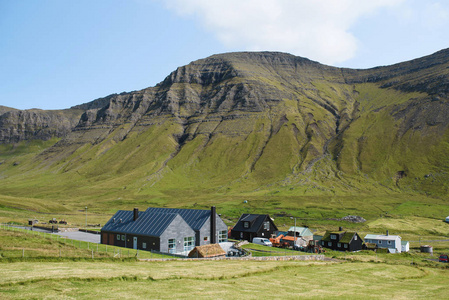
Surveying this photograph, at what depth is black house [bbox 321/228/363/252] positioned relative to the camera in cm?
8769

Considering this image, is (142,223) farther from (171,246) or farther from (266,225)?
(266,225)

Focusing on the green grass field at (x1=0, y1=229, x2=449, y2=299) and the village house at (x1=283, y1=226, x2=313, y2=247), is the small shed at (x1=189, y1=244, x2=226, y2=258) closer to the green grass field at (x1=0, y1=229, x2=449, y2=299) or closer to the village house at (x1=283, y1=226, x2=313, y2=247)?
the green grass field at (x1=0, y1=229, x2=449, y2=299)

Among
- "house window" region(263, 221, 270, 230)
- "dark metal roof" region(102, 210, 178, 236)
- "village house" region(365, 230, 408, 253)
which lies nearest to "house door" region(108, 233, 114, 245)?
"dark metal roof" region(102, 210, 178, 236)

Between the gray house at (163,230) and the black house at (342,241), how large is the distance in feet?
95.3

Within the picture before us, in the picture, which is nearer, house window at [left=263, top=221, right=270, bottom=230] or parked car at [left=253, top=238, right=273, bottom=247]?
parked car at [left=253, top=238, right=273, bottom=247]

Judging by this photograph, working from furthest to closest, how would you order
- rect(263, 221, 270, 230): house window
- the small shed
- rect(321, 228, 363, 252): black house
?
rect(263, 221, 270, 230): house window → rect(321, 228, 363, 252): black house → the small shed

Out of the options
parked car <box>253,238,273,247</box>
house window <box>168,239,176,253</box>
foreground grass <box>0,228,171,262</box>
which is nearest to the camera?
foreground grass <box>0,228,171,262</box>

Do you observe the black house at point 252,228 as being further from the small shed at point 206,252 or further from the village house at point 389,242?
the small shed at point 206,252

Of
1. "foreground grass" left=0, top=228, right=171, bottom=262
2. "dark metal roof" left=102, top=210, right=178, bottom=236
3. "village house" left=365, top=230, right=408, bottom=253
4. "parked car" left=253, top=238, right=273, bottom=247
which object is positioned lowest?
"village house" left=365, top=230, right=408, bottom=253

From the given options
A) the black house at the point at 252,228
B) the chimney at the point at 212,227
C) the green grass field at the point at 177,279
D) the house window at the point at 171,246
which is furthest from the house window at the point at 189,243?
the black house at the point at 252,228

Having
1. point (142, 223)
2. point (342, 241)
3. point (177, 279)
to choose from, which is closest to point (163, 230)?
point (142, 223)

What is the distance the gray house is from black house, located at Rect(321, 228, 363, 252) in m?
29.0

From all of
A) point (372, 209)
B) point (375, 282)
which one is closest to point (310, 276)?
point (375, 282)

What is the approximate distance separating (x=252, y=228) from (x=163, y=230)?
110 feet
